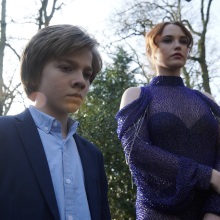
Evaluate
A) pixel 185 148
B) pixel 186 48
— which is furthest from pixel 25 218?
pixel 186 48

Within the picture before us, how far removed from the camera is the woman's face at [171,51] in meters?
2.48

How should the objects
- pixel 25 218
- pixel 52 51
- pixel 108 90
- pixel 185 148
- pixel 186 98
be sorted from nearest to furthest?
1. pixel 25 218
2. pixel 52 51
3. pixel 185 148
4. pixel 186 98
5. pixel 108 90

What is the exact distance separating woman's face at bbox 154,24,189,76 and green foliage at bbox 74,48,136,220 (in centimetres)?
764

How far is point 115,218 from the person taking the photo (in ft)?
35.9

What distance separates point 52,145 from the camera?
5.77 feet

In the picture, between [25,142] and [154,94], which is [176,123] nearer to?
[154,94]

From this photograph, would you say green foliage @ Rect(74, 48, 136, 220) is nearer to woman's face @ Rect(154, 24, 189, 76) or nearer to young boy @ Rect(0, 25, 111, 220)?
woman's face @ Rect(154, 24, 189, 76)

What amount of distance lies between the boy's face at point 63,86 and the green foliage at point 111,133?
326 inches

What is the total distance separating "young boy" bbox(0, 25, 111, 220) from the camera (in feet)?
5.12

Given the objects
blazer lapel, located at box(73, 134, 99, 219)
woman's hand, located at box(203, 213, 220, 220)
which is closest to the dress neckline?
blazer lapel, located at box(73, 134, 99, 219)

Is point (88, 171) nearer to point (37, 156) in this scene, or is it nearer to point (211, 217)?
point (37, 156)

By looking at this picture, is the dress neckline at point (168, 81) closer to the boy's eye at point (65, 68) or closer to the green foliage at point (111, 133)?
the boy's eye at point (65, 68)

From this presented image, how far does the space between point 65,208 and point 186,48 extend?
1.34 meters

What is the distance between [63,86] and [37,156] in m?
0.32
